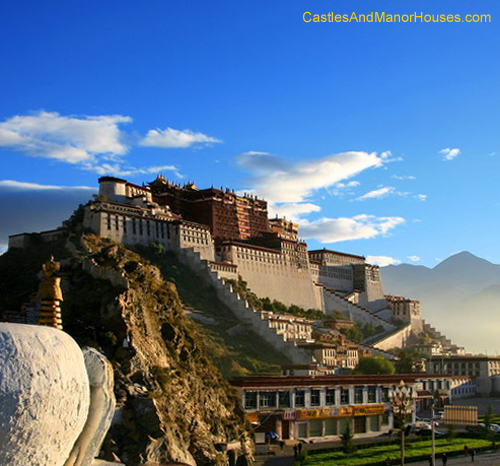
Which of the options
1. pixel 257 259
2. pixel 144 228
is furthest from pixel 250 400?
pixel 257 259

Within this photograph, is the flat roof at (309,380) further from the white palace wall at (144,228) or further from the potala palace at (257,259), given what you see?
the white palace wall at (144,228)

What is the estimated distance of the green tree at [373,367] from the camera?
68.8 m

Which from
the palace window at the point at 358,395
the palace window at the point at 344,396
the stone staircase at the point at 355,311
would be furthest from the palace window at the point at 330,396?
the stone staircase at the point at 355,311

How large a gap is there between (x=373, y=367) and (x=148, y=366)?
41384mm

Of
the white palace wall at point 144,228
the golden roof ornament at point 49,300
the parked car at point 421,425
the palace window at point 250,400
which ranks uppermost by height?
the white palace wall at point 144,228

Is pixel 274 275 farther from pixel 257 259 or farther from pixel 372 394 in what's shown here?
pixel 372 394

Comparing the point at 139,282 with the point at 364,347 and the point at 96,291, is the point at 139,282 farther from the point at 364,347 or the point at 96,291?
the point at 364,347

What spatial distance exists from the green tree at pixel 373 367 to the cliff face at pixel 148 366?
3235cm

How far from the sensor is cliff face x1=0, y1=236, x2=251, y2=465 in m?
28.4

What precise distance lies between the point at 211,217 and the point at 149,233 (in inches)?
641

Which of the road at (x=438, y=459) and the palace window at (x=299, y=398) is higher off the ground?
the palace window at (x=299, y=398)

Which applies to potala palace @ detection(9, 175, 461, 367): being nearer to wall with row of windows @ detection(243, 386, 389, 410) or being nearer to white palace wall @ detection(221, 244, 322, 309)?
white palace wall @ detection(221, 244, 322, 309)

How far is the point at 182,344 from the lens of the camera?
3662cm

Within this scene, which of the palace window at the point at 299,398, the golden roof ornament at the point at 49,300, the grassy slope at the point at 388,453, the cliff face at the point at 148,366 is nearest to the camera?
the golden roof ornament at the point at 49,300
